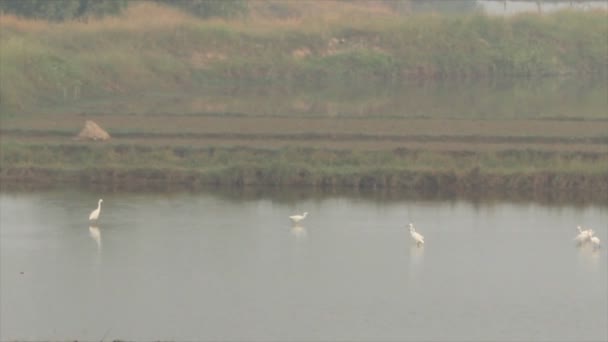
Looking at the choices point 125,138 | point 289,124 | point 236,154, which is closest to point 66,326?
point 236,154

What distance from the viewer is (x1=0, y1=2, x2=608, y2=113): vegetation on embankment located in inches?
1219

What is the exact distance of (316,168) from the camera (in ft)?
68.2

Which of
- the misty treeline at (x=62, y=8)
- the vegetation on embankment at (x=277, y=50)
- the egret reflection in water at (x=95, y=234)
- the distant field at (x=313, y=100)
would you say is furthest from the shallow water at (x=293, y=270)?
the misty treeline at (x=62, y=8)

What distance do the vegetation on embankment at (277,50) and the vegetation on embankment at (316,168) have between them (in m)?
6.39

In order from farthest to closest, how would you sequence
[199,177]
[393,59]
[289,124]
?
[393,59], [289,124], [199,177]

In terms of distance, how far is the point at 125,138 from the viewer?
2375cm

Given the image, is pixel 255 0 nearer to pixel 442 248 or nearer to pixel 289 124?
pixel 289 124

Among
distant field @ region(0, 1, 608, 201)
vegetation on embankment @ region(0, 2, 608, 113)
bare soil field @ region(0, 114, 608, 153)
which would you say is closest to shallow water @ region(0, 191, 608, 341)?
distant field @ region(0, 1, 608, 201)

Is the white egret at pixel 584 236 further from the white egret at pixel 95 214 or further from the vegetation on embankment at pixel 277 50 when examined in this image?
the vegetation on embankment at pixel 277 50

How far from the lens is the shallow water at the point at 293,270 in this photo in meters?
13.0

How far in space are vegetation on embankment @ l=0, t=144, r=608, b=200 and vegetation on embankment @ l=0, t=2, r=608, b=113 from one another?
6387 millimetres

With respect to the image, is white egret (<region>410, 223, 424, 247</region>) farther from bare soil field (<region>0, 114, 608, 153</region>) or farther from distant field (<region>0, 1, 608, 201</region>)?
bare soil field (<region>0, 114, 608, 153</region>)

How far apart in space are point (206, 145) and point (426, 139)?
135 inches

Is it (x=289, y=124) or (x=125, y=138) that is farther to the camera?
(x=289, y=124)
